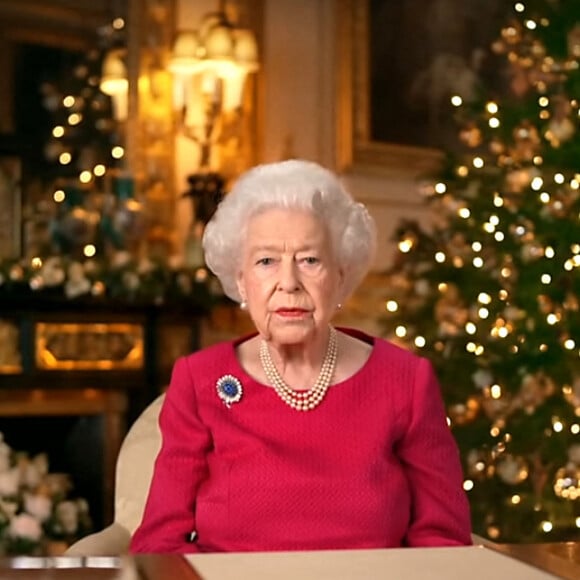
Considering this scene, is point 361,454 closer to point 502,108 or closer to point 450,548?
point 450,548

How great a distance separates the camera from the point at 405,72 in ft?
19.6

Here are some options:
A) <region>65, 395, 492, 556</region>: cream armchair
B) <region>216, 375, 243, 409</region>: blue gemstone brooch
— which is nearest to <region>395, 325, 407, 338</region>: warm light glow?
<region>65, 395, 492, 556</region>: cream armchair

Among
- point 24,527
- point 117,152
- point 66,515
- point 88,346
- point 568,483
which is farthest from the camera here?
point 117,152

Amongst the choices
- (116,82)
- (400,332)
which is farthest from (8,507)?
(116,82)

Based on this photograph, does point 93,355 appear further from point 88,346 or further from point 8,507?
point 8,507

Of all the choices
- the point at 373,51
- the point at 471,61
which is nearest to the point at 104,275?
the point at 373,51

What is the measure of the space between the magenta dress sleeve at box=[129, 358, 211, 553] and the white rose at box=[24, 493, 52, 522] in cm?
135

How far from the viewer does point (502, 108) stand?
4.44 m

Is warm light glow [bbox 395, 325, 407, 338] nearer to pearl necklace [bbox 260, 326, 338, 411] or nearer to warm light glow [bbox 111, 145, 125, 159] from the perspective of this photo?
warm light glow [bbox 111, 145, 125, 159]

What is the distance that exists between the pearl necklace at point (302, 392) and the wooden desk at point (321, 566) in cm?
37

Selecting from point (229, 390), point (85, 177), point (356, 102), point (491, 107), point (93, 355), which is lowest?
point (93, 355)

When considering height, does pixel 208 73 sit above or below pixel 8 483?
above

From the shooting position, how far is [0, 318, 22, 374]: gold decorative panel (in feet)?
14.8

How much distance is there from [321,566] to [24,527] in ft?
5.80
